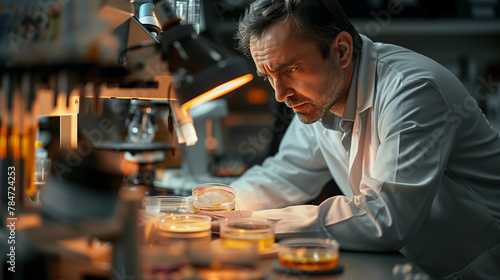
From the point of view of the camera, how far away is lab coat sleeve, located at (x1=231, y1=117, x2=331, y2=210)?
5.08 ft

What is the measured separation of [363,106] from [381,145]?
239mm

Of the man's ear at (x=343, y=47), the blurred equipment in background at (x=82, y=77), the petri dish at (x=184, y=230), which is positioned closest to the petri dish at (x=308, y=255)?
the petri dish at (x=184, y=230)

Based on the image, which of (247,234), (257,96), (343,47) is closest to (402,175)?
(247,234)

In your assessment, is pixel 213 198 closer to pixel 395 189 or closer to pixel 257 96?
pixel 395 189

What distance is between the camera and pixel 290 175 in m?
1.65

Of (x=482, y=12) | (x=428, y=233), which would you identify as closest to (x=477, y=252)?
(x=428, y=233)

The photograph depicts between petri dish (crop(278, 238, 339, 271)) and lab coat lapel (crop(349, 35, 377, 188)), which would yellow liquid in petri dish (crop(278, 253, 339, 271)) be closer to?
petri dish (crop(278, 238, 339, 271))

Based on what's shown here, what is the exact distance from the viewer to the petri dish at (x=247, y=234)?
90 cm

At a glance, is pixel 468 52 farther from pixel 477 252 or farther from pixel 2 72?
pixel 2 72

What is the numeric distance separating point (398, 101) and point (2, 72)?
85 centimetres

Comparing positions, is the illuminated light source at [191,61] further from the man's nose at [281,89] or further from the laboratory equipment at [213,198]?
the man's nose at [281,89]

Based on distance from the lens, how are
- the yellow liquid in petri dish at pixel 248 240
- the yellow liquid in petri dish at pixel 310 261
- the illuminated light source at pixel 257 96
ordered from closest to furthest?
the yellow liquid in petri dish at pixel 310 261 → the yellow liquid in petri dish at pixel 248 240 → the illuminated light source at pixel 257 96

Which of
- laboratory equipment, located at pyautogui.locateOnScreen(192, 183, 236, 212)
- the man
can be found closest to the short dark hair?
the man

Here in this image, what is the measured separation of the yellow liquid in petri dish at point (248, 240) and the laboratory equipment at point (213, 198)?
23 cm
